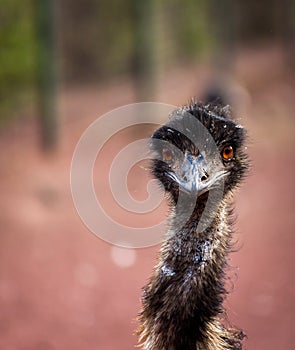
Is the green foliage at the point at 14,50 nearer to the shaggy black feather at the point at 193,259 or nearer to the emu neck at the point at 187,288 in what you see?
the shaggy black feather at the point at 193,259

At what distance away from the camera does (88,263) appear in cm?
853

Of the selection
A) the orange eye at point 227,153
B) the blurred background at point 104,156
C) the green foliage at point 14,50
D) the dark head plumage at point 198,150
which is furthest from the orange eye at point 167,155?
the green foliage at point 14,50

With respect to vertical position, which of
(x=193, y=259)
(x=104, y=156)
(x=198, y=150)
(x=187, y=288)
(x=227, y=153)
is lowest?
(x=187, y=288)

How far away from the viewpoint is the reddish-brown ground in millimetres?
6789

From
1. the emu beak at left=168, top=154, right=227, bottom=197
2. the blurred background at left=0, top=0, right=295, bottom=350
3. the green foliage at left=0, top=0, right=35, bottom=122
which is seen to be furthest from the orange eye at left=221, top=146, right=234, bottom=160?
the green foliage at left=0, top=0, right=35, bottom=122

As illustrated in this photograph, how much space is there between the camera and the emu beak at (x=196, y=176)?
3729mm

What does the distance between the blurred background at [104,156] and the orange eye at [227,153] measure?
0.41m

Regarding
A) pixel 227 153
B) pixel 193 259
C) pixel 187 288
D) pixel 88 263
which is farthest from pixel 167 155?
pixel 88 263

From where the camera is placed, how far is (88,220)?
32.0 feet

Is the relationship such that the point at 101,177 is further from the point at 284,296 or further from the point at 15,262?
the point at 284,296

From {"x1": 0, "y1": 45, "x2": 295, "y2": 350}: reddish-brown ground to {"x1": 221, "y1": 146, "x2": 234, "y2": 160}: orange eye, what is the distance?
1.42 ft

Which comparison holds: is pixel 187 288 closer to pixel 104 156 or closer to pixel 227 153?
pixel 227 153

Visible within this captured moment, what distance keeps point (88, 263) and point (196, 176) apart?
496 cm

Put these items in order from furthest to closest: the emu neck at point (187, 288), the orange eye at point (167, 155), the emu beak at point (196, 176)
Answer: the orange eye at point (167, 155), the emu beak at point (196, 176), the emu neck at point (187, 288)
